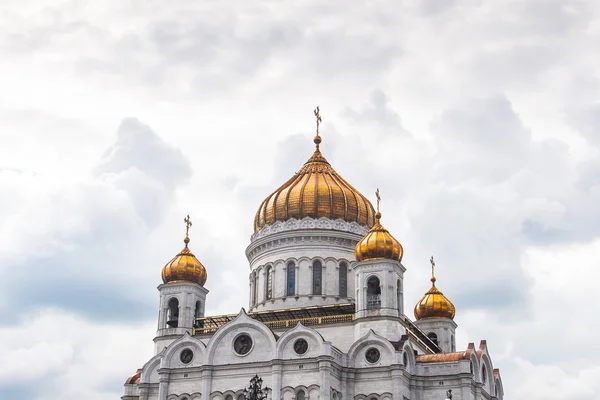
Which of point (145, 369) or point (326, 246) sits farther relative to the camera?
point (326, 246)

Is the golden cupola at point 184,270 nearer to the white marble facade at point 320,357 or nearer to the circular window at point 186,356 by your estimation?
the white marble facade at point 320,357

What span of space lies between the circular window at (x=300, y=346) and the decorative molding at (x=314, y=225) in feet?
28.8

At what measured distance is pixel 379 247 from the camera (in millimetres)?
46406

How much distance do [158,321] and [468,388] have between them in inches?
636

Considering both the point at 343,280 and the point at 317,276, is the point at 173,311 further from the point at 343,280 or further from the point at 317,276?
the point at 343,280

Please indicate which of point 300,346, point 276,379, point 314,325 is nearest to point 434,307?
point 314,325

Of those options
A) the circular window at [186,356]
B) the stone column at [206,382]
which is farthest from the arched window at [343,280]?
the stone column at [206,382]

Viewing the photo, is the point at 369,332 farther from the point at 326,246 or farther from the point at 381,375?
the point at 326,246

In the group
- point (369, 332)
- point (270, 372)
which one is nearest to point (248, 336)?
point (270, 372)

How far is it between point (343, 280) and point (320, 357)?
8666mm

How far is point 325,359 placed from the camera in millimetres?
43188

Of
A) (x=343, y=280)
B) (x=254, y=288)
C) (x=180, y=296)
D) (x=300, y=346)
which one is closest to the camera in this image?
(x=300, y=346)

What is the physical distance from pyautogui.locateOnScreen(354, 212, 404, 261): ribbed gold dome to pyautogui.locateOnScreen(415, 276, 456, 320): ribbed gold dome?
27.4 ft

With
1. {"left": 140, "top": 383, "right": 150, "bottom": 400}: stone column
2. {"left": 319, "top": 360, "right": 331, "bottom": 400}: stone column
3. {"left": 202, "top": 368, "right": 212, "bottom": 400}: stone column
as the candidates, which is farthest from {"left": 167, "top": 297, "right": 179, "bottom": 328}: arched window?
{"left": 319, "top": 360, "right": 331, "bottom": 400}: stone column
